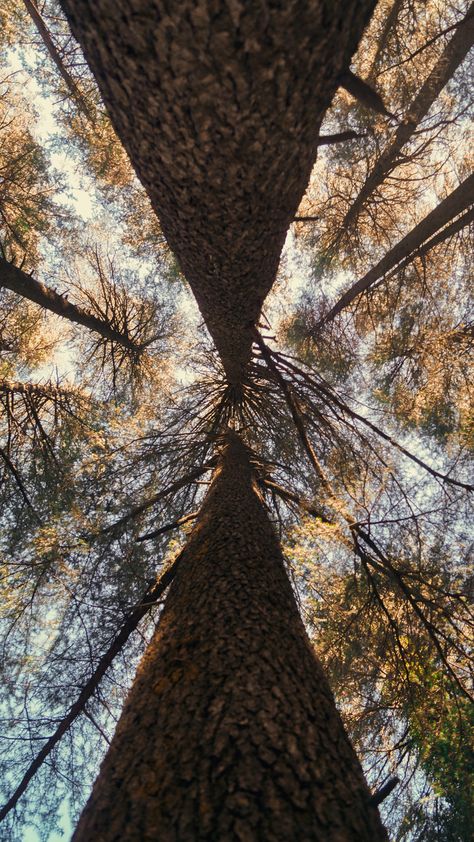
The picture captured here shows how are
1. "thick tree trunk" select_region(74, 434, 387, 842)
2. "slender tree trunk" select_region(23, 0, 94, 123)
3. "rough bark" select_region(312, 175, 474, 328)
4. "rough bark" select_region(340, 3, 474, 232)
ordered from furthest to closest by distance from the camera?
"rough bark" select_region(312, 175, 474, 328) → "slender tree trunk" select_region(23, 0, 94, 123) → "rough bark" select_region(340, 3, 474, 232) → "thick tree trunk" select_region(74, 434, 387, 842)

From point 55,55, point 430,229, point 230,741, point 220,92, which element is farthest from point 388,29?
point 230,741

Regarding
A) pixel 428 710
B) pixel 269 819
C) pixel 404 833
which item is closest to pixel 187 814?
pixel 269 819

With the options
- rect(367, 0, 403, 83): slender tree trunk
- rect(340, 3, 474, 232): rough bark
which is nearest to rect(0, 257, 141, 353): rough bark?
rect(340, 3, 474, 232): rough bark

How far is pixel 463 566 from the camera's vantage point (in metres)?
4.67

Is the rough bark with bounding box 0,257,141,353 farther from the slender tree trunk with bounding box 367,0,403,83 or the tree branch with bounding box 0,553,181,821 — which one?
the slender tree trunk with bounding box 367,0,403,83

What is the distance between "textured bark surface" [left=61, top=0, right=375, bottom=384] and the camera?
3.70 feet

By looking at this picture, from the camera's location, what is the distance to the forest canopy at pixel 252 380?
1983 millimetres

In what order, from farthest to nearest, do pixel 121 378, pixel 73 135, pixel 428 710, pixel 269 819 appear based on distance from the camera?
1. pixel 121 378
2. pixel 73 135
3. pixel 428 710
4. pixel 269 819

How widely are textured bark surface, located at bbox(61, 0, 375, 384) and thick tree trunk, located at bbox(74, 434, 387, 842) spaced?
6.53 ft

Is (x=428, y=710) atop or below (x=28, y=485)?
below

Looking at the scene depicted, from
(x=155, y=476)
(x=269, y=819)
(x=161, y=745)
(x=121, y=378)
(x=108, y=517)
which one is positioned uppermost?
(x=121, y=378)

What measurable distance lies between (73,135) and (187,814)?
8218 mm

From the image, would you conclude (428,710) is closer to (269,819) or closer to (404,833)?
(404,833)

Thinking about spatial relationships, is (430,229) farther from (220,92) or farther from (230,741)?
(230,741)
